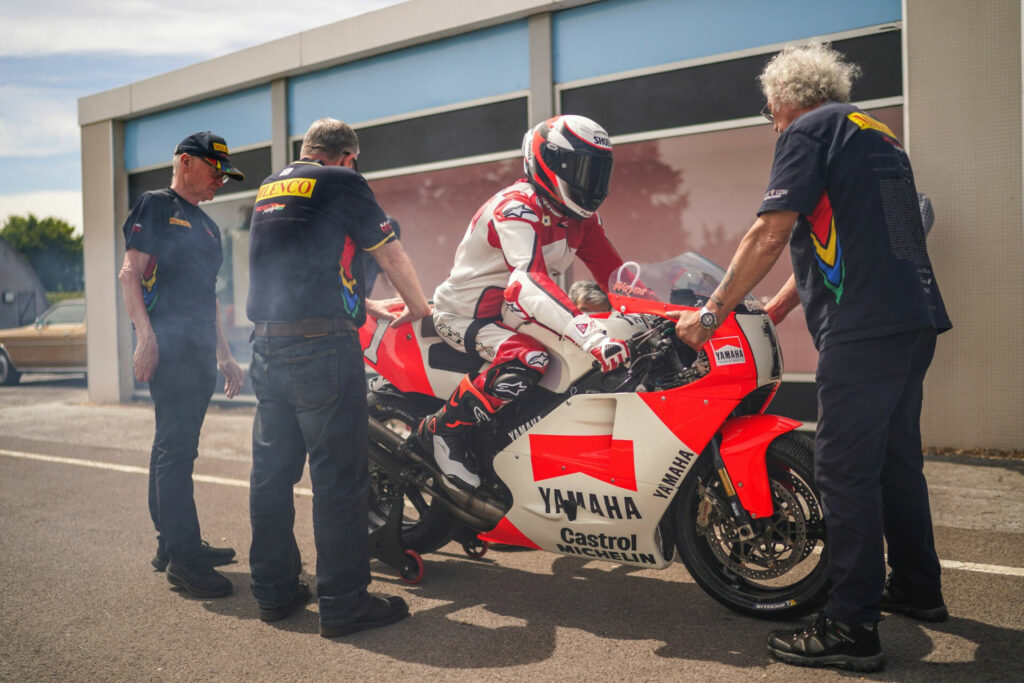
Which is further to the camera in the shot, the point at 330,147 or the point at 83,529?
the point at 83,529

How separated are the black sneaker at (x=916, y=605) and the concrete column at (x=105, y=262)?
12575 millimetres

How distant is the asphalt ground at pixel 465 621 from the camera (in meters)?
2.98

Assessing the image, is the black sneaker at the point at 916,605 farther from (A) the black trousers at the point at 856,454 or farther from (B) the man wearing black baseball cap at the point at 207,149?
(B) the man wearing black baseball cap at the point at 207,149

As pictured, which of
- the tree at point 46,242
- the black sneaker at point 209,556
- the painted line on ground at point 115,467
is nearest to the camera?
the black sneaker at point 209,556

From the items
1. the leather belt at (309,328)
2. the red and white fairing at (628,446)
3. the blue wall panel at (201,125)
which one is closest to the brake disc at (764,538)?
the red and white fairing at (628,446)

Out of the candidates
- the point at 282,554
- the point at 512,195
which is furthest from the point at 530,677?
the point at 512,195

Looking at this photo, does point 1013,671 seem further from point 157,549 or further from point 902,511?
point 157,549

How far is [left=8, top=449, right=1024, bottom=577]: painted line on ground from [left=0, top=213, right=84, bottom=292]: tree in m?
58.6

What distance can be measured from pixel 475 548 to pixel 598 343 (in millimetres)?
1591

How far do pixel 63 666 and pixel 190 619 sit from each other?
1.94ft

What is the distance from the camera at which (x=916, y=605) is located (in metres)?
3.30

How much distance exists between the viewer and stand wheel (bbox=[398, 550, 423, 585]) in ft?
13.1

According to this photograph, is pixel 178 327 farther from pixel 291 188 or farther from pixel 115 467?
pixel 115 467

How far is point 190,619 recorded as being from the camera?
3621 mm
